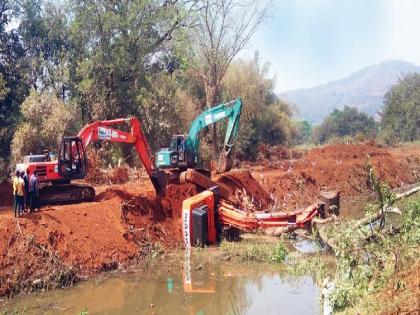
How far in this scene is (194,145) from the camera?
1878cm

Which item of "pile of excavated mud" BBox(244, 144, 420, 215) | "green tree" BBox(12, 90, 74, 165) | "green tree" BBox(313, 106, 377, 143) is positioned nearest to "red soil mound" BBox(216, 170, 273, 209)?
"pile of excavated mud" BBox(244, 144, 420, 215)

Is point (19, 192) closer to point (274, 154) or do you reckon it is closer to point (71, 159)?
point (71, 159)

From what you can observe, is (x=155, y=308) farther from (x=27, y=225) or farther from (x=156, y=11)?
(x=156, y=11)

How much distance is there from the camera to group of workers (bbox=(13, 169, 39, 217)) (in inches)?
554

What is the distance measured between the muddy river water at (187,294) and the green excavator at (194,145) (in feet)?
16.9

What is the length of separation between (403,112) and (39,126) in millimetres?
40113

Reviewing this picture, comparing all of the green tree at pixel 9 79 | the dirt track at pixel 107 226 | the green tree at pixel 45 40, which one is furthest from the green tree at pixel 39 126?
the dirt track at pixel 107 226

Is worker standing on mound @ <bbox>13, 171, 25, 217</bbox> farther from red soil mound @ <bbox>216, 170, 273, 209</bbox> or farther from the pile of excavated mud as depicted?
the pile of excavated mud

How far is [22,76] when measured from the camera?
26453 mm

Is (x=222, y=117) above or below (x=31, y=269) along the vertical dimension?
above

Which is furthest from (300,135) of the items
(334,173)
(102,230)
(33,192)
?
(33,192)

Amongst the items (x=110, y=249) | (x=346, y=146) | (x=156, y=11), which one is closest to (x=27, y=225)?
(x=110, y=249)

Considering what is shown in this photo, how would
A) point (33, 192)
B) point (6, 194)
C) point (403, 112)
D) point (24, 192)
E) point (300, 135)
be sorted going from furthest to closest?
point (300, 135), point (403, 112), point (6, 194), point (33, 192), point (24, 192)

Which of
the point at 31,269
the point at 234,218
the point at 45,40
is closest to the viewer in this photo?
the point at 31,269
